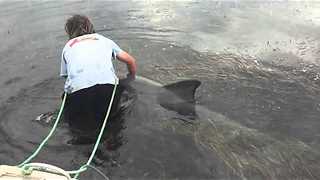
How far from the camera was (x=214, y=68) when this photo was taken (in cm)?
729

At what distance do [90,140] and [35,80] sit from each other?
2096mm

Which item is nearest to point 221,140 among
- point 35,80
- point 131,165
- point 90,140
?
point 131,165

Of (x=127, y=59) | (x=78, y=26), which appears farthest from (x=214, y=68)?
(x=78, y=26)

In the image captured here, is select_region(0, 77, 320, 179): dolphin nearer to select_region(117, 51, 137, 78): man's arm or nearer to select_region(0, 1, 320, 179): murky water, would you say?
select_region(0, 1, 320, 179): murky water

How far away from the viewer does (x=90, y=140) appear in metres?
5.39

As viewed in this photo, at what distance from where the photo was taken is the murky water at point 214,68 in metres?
5.12

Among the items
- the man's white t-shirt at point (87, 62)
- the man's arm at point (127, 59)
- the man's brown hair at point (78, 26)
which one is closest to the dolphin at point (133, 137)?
the man's arm at point (127, 59)

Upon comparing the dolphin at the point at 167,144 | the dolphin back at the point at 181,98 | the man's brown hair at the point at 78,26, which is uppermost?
the man's brown hair at the point at 78,26

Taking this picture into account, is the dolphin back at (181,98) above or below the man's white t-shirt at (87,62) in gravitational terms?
below

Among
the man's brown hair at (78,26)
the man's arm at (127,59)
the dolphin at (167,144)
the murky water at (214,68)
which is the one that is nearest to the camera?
the dolphin at (167,144)

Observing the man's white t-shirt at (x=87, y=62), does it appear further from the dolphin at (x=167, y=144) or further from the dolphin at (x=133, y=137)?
the dolphin at (x=167, y=144)

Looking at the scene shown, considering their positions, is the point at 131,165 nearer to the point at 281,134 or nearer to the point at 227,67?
the point at 281,134

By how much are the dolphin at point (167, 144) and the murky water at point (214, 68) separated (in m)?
0.02

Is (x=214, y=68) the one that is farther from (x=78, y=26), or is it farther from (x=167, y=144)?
(x=78, y=26)
